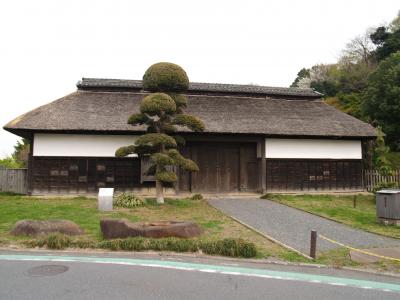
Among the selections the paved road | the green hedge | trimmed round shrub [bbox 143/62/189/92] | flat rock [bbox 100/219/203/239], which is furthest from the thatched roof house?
the paved road

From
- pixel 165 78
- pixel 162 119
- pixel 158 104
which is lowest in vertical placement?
pixel 162 119

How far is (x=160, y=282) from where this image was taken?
5.94 meters

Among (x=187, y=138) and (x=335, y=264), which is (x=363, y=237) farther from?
(x=187, y=138)

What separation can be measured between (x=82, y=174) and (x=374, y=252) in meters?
12.7

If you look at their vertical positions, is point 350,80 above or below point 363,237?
above

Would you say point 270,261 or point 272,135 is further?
point 272,135

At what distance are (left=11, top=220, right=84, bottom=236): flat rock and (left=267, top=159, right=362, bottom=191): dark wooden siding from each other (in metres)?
11.4

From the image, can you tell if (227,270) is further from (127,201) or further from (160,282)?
(127,201)

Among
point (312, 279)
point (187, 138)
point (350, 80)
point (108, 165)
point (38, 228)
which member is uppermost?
point (350, 80)

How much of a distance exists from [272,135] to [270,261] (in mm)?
11264

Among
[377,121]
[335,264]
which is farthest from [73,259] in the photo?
[377,121]

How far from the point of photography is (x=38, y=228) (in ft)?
29.7

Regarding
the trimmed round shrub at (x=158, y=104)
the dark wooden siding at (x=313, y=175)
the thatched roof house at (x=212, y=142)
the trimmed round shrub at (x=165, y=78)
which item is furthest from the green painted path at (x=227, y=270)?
the dark wooden siding at (x=313, y=175)

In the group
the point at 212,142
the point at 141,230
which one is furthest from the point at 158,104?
the point at 212,142
